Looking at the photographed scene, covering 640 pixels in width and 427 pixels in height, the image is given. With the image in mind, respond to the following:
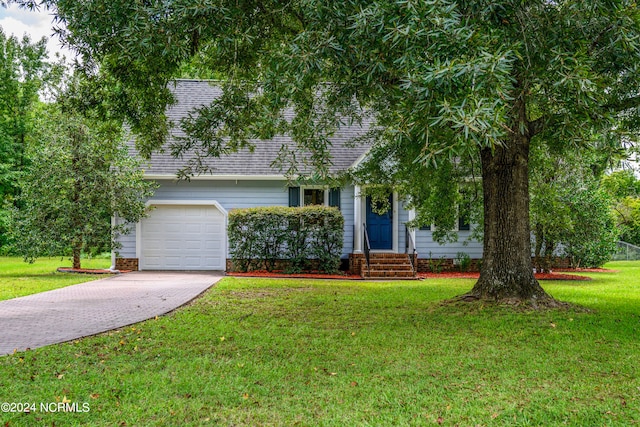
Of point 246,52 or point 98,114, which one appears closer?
point 246,52

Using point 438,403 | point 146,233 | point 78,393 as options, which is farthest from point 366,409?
point 146,233

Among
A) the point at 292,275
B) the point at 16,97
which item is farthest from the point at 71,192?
the point at 16,97

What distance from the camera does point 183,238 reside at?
16.0 m

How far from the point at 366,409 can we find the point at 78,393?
2.34 meters

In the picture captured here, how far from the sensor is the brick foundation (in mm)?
15695

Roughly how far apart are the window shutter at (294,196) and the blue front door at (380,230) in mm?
2260

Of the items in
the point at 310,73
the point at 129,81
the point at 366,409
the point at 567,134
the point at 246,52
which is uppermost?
the point at 246,52

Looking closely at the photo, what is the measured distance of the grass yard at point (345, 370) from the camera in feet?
12.4

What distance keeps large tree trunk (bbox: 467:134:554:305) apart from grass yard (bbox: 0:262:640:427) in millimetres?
645

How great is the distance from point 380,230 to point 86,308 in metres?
9.69

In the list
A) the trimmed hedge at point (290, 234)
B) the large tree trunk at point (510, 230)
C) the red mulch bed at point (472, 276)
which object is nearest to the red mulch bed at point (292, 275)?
the trimmed hedge at point (290, 234)

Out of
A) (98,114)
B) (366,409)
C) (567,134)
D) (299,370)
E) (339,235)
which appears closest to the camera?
(366,409)

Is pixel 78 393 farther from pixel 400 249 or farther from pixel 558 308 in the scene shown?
pixel 400 249

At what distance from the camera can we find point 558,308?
304 inches
